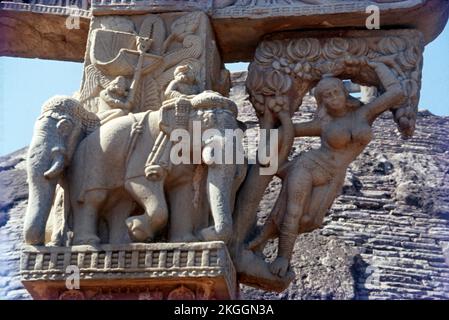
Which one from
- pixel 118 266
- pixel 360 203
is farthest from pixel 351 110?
pixel 360 203

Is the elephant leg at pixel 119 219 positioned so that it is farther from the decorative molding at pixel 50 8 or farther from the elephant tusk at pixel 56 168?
the decorative molding at pixel 50 8

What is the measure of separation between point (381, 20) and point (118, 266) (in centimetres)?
282

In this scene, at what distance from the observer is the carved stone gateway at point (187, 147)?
31.8 feet

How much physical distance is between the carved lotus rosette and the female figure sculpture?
0.36 ft

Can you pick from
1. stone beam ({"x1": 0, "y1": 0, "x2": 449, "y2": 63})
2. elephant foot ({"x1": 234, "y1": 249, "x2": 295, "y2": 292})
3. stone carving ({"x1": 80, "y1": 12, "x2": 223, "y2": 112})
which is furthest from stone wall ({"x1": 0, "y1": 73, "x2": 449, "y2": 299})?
elephant foot ({"x1": 234, "y1": 249, "x2": 295, "y2": 292})

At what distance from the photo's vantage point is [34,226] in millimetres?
9703

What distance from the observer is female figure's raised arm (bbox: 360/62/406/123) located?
1049 cm

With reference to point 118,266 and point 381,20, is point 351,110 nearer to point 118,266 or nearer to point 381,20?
point 381,20

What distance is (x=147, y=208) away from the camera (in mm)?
9828

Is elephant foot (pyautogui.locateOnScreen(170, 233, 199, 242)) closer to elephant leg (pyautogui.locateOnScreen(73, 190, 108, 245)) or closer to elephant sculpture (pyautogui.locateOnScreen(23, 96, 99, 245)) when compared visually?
elephant leg (pyautogui.locateOnScreen(73, 190, 108, 245))

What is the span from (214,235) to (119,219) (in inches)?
30.9

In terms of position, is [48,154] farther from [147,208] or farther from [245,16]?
[245,16]

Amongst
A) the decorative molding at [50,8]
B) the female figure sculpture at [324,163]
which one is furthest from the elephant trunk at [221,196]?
the decorative molding at [50,8]

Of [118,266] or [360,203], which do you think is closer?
[118,266]
